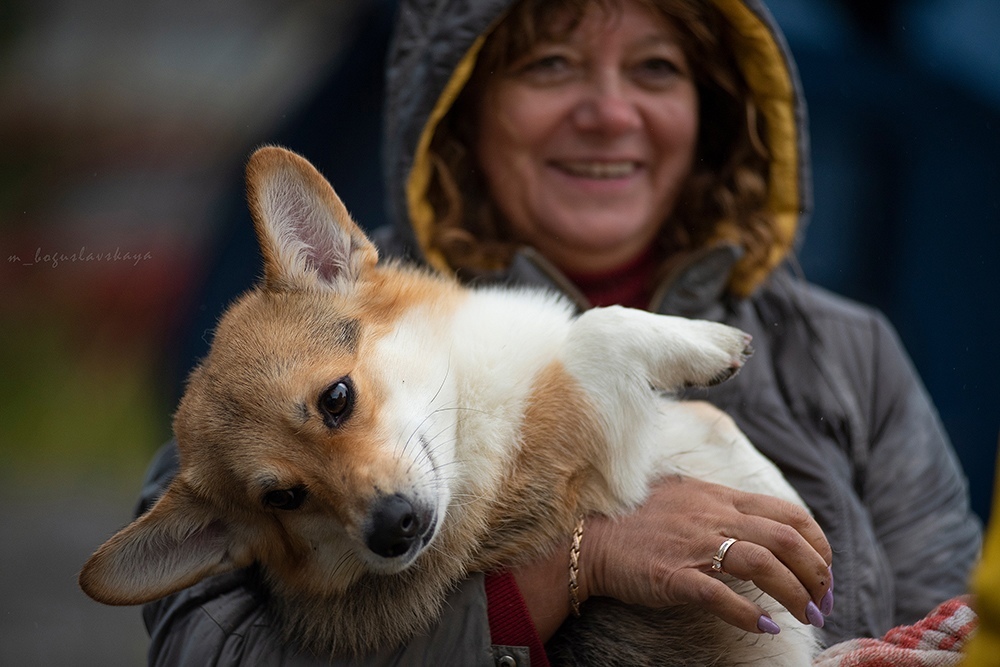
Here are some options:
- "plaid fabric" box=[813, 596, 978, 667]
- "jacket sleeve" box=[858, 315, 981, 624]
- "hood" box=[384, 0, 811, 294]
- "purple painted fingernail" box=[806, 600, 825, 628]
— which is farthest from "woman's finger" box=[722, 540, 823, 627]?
"hood" box=[384, 0, 811, 294]

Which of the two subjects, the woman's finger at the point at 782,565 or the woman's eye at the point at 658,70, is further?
the woman's eye at the point at 658,70

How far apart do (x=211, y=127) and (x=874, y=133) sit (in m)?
1.98

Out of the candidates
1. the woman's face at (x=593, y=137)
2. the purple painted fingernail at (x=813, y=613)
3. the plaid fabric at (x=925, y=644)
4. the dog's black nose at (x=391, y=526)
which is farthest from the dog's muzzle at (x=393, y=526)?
the woman's face at (x=593, y=137)

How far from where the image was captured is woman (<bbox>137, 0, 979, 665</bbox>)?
174 cm

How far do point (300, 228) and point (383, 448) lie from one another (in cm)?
48

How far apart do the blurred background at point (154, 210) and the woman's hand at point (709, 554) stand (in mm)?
751

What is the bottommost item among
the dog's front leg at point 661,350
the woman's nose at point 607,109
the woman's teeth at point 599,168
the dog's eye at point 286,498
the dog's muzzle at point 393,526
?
the dog's eye at point 286,498

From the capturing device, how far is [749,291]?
2.15 meters

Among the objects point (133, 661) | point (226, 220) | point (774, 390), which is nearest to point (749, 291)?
point (774, 390)

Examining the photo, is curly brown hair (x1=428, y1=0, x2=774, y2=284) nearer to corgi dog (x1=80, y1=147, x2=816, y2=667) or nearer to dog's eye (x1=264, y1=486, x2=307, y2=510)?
corgi dog (x1=80, y1=147, x2=816, y2=667)

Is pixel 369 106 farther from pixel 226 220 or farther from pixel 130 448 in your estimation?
pixel 130 448

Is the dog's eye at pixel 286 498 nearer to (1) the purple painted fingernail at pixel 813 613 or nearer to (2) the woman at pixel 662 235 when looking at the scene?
(2) the woman at pixel 662 235

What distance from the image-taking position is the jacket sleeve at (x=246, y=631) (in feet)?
4.91

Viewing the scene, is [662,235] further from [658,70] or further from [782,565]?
[782,565]
